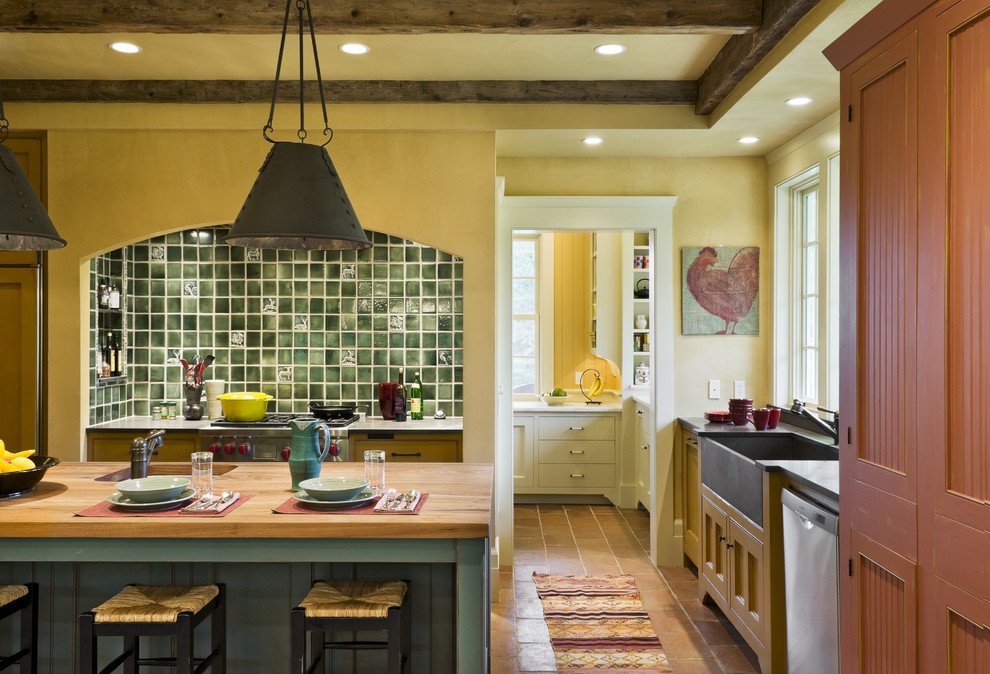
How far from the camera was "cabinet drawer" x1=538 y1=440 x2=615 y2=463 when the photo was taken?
6.45 meters

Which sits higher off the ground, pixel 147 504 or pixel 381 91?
pixel 381 91

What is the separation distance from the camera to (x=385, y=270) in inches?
199

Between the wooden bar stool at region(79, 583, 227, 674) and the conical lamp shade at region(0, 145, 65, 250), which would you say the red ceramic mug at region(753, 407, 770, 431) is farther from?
the conical lamp shade at region(0, 145, 65, 250)

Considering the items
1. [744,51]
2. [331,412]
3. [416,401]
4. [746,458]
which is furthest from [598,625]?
[744,51]

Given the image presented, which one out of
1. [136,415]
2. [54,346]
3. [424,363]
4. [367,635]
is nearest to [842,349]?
[367,635]

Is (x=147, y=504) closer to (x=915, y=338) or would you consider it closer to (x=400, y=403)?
(x=915, y=338)

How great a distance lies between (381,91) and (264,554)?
8.97 feet

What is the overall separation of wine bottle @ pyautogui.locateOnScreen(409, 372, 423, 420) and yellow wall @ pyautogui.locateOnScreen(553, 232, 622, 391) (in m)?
2.48

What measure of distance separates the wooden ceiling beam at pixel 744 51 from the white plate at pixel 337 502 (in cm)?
230

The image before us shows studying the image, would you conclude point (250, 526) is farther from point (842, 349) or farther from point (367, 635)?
point (842, 349)

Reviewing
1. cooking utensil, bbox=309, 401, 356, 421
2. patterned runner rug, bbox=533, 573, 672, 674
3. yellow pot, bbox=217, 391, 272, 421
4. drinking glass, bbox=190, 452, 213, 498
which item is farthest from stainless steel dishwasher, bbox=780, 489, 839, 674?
yellow pot, bbox=217, 391, 272, 421

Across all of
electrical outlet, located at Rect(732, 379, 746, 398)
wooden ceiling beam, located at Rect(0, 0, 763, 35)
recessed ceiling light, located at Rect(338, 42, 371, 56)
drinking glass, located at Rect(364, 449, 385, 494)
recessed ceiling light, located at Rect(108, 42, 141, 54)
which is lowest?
drinking glass, located at Rect(364, 449, 385, 494)

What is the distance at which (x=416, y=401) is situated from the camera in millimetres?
4824

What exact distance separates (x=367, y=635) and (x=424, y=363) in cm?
254
